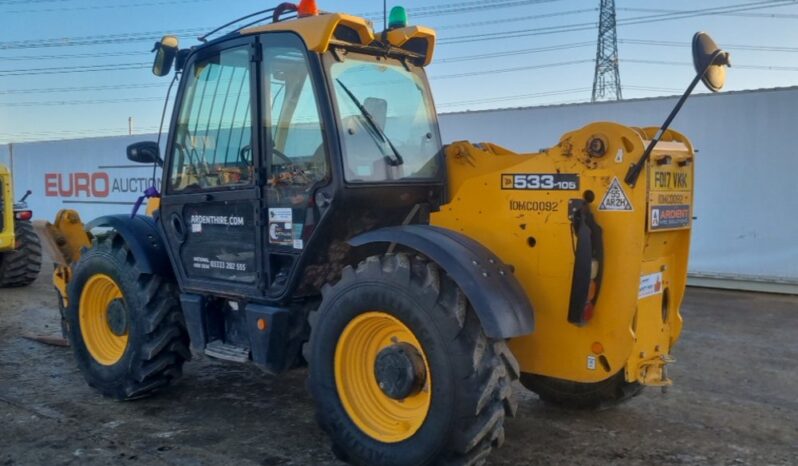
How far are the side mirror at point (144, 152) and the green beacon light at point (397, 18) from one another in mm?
1713

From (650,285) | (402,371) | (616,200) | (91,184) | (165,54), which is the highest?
(165,54)

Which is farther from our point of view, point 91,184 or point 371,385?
point 91,184

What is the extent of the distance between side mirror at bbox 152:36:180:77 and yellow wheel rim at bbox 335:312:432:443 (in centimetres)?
233

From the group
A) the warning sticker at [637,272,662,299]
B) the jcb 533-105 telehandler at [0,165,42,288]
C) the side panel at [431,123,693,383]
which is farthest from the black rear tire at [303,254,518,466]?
the jcb 533-105 telehandler at [0,165,42,288]

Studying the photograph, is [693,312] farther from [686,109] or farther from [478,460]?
[478,460]

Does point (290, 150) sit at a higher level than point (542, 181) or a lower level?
higher

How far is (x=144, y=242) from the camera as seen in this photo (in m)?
5.17

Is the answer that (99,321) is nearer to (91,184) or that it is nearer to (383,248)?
(383,248)

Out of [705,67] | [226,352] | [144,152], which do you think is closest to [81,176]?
[144,152]

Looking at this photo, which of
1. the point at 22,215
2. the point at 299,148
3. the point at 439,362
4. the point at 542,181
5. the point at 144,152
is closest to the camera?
the point at 439,362

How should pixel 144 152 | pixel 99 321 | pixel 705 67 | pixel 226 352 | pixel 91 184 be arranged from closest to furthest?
pixel 705 67 → pixel 226 352 → pixel 144 152 → pixel 99 321 → pixel 91 184

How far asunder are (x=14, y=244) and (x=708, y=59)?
9675 millimetres

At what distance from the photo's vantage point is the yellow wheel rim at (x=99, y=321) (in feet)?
17.9

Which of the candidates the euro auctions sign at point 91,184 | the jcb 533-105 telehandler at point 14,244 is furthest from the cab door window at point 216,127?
the euro auctions sign at point 91,184
